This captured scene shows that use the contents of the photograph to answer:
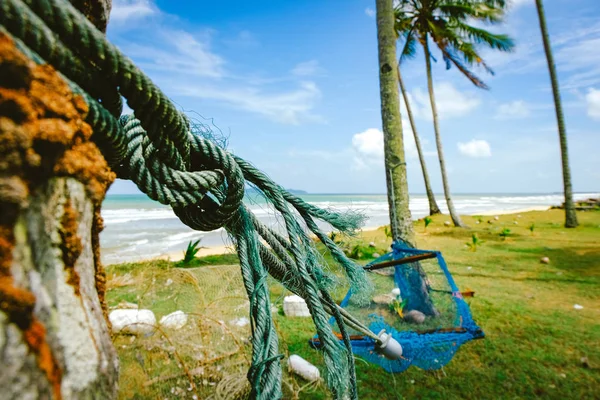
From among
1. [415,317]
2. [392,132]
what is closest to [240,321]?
[415,317]

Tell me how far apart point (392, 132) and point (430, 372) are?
2.89 meters

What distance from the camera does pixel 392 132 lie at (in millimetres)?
4762

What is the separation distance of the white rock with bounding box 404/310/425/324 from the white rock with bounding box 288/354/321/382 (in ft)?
4.44

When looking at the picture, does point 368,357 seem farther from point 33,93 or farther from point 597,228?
point 597,228

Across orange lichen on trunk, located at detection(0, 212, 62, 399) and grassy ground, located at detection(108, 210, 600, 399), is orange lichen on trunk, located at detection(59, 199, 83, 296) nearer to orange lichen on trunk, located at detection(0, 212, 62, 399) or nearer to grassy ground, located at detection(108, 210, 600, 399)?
orange lichen on trunk, located at detection(0, 212, 62, 399)

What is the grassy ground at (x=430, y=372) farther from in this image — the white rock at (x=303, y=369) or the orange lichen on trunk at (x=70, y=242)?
the orange lichen on trunk at (x=70, y=242)

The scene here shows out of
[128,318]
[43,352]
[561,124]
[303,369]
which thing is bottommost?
[303,369]

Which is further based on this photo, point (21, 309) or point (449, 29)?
point (449, 29)

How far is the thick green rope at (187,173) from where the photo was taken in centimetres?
52

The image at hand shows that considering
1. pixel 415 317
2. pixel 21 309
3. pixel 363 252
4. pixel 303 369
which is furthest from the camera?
pixel 363 252

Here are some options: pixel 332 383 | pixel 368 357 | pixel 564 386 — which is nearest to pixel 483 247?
pixel 564 386

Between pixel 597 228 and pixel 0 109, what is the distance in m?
13.3

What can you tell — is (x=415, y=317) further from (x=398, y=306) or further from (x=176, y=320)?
(x=176, y=320)

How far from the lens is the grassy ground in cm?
298
